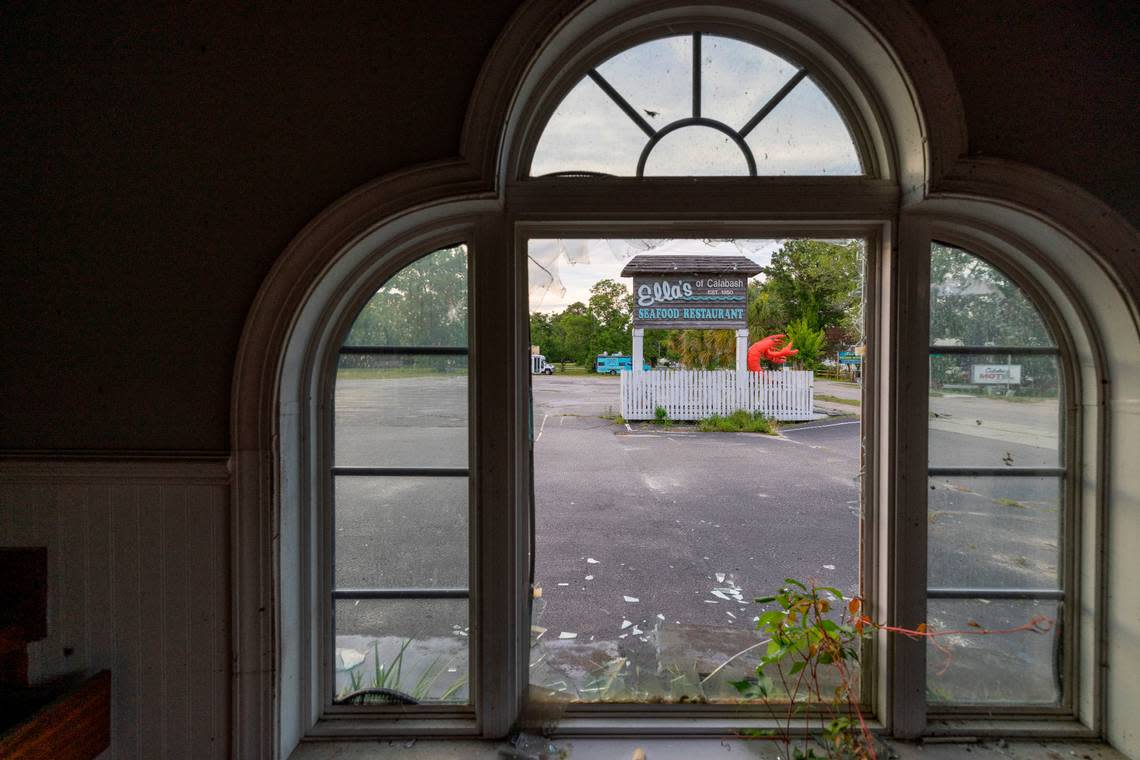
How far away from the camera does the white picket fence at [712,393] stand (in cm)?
284

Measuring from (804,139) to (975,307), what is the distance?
2.33 ft

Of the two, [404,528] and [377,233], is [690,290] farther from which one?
[404,528]

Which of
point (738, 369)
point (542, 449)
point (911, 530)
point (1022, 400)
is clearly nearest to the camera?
point (911, 530)

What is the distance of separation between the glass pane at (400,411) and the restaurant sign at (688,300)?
76 centimetres

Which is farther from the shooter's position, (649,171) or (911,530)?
(649,171)

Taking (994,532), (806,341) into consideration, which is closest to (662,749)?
(994,532)

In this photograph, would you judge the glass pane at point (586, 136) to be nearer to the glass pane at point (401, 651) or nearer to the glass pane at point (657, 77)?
the glass pane at point (657, 77)

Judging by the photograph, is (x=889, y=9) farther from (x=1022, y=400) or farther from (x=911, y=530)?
(x=911, y=530)

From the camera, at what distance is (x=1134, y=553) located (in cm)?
132

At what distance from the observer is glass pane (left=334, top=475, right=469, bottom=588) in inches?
57.0

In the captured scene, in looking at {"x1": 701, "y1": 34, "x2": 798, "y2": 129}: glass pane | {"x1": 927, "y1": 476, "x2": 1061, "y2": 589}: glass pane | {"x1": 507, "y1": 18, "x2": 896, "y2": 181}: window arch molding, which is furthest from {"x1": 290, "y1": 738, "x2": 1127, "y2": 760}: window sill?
{"x1": 701, "y1": 34, "x2": 798, "y2": 129}: glass pane

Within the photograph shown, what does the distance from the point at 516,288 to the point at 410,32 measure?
2.28 feet

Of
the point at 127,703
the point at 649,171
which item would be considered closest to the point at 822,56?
the point at 649,171

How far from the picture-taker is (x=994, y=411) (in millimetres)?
1436
